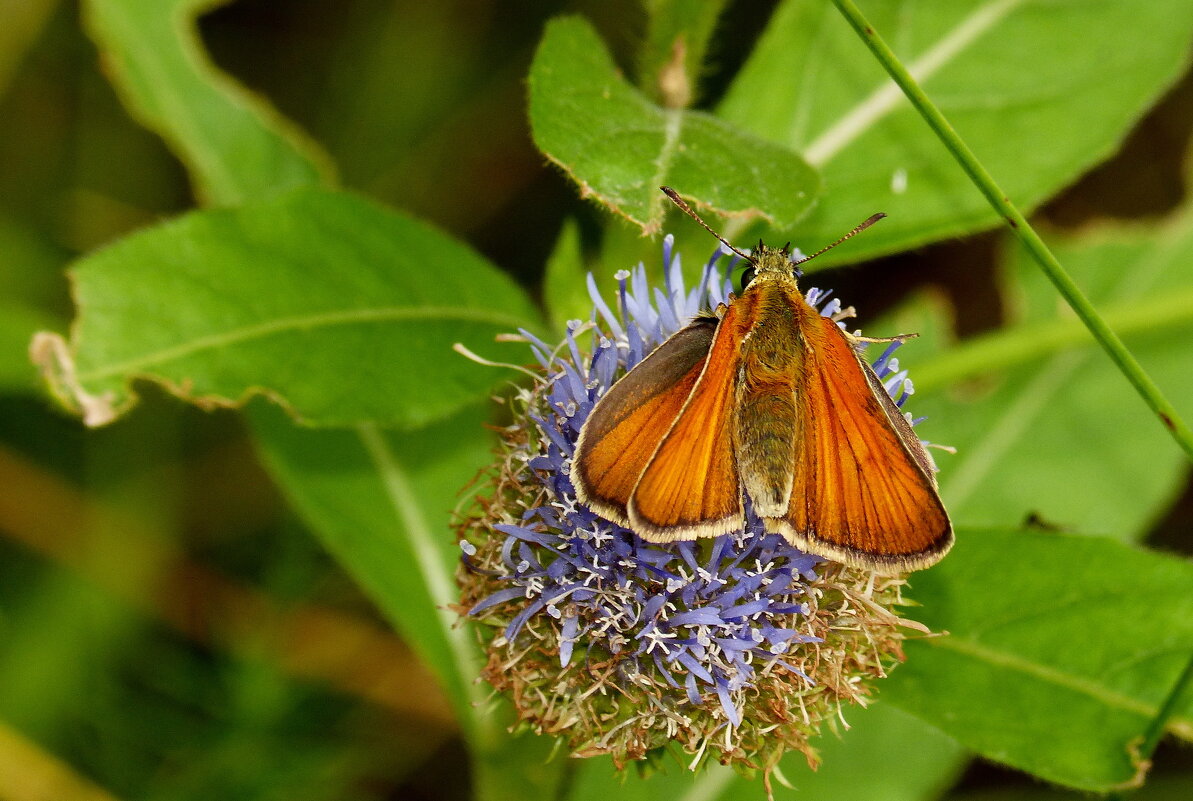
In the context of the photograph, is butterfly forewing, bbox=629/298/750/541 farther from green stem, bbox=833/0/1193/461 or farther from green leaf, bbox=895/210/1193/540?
green leaf, bbox=895/210/1193/540

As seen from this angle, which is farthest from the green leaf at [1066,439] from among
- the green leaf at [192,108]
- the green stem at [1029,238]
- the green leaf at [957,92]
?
the green leaf at [192,108]

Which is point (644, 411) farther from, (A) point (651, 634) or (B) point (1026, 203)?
(B) point (1026, 203)

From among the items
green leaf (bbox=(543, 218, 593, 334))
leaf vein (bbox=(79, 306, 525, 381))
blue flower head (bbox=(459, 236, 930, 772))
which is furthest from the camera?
green leaf (bbox=(543, 218, 593, 334))

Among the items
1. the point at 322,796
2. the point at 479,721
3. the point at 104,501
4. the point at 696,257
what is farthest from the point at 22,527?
the point at 696,257

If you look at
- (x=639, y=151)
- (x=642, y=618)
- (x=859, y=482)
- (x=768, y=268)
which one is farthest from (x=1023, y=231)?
(x=642, y=618)

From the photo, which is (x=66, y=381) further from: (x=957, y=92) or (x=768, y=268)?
(x=957, y=92)

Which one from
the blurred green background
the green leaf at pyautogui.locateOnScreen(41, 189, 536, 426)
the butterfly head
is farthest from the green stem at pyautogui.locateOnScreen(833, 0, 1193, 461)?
the blurred green background
